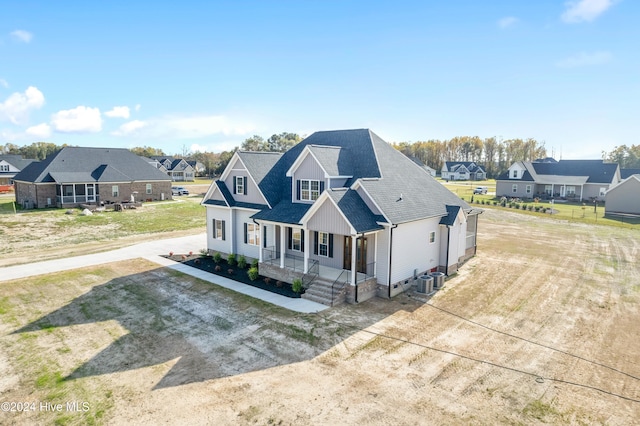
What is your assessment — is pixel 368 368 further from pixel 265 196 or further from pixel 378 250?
pixel 265 196

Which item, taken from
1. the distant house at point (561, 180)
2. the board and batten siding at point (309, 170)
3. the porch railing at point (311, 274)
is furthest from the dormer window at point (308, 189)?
the distant house at point (561, 180)

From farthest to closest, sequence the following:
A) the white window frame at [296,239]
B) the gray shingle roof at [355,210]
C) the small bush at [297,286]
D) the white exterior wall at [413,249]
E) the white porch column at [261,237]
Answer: the white window frame at [296,239]
the white porch column at [261,237]
the small bush at [297,286]
the white exterior wall at [413,249]
the gray shingle roof at [355,210]

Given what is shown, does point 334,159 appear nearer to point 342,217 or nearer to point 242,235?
point 342,217

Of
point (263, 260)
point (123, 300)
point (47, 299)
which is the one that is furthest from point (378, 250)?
point (47, 299)

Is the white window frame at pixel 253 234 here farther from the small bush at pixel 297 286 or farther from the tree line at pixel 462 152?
the tree line at pixel 462 152

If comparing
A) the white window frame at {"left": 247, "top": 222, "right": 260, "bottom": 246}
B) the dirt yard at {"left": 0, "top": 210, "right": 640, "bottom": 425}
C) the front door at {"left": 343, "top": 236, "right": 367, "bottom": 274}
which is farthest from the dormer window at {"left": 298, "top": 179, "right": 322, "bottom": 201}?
the dirt yard at {"left": 0, "top": 210, "right": 640, "bottom": 425}

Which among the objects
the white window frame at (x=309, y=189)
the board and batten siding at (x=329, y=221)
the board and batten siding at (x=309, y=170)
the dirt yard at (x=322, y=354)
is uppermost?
the board and batten siding at (x=309, y=170)

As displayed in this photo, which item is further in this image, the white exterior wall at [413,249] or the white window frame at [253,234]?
the white window frame at [253,234]

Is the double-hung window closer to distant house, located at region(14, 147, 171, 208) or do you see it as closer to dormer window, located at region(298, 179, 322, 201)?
dormer window, located at region(298, 179, 322, 201)
